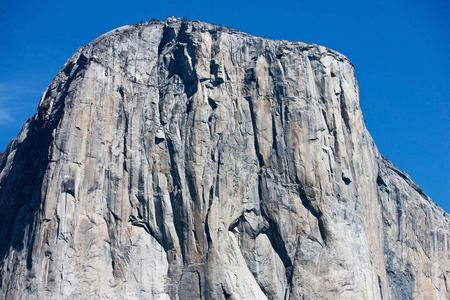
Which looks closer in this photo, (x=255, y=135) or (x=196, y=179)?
(x=196, y=179)

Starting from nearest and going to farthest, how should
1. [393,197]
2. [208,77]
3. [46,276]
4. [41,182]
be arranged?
[46,276] → [41,182] → [208,77] → [393,197]

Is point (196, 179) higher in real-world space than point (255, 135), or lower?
lower

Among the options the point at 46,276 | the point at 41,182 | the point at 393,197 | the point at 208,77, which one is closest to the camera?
the point at 46,276

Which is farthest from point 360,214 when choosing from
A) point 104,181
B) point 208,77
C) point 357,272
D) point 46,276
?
point 46,276

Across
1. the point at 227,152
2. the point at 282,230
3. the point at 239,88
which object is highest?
the point at 239,88

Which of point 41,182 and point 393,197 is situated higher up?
point 393,197

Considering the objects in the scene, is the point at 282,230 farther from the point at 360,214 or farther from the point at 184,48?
the point at 184,48

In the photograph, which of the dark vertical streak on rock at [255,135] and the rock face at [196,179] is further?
the dark vertical streak on rock at [255,135]

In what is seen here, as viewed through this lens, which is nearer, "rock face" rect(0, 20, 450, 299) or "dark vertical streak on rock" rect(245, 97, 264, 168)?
"rock face" rect(0, 20, 450, 299)
